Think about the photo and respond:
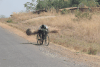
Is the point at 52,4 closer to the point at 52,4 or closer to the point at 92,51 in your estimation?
the point at 52,4

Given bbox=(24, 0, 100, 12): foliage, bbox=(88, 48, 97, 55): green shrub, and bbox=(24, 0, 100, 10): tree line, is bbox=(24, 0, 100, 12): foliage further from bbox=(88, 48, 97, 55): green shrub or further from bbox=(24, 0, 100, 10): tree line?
bbox=(88, 48, 97, 55): green shrub

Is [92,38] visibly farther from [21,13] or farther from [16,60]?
[21,13]

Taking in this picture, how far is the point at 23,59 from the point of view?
728cm

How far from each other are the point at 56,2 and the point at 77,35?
84.8 feet

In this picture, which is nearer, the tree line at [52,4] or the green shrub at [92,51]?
the green shrub at [92,51]

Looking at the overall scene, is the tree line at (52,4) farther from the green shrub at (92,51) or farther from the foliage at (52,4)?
the green shrub at (92,51)

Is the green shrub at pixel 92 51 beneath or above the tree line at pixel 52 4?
beneath

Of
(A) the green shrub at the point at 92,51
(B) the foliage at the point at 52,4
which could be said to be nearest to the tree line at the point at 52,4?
(B) the foliage at the point at 52,4

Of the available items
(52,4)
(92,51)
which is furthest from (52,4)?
(92,51)

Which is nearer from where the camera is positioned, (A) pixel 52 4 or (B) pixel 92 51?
(B) pixel 92 51

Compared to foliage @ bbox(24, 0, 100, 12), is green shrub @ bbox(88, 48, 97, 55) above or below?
below

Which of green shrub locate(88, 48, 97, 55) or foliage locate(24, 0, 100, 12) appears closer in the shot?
green shrub locate(88, 48, 97, 55)

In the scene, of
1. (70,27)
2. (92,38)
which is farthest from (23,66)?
(70,27)

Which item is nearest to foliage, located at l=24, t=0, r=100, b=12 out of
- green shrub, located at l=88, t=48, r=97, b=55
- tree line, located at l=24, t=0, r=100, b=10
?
tree line, located at l=24, t=0, r=100, b=10
